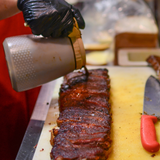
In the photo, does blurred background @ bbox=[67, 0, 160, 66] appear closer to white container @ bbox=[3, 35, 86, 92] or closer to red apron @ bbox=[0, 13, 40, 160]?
white container @ bbox=[3, 35, 86, 92]

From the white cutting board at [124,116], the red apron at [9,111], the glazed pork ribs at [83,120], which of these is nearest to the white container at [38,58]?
the glazed pork ribs at [83,120]

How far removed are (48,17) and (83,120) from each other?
0.99m

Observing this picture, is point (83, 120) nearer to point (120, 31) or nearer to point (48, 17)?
point (48, 17)

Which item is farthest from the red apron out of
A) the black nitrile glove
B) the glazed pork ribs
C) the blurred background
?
the blurred background

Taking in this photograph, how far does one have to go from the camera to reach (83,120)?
1769 mm

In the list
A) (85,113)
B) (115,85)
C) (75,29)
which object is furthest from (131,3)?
(85,113)

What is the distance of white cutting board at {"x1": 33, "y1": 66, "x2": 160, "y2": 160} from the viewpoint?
164cm

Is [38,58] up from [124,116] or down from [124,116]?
up

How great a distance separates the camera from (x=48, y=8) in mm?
1593

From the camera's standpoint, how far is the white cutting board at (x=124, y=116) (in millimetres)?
1637

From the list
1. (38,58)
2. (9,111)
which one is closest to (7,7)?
(38,58)

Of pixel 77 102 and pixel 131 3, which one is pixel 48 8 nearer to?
pixel 77 102

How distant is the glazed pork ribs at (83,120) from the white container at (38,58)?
0.44 metres

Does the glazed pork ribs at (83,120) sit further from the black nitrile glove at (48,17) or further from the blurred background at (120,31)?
the blurred background at (120,31)
